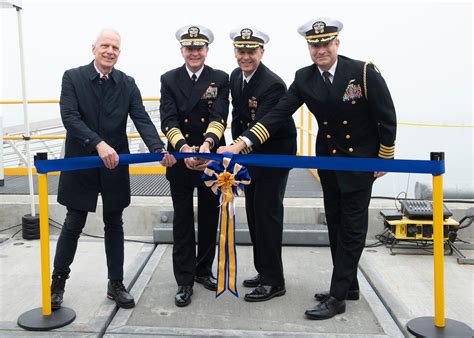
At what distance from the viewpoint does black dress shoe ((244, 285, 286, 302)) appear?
331cm

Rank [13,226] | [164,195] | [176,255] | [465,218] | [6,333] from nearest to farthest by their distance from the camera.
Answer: [6,333] < [176,255] < [465,218] < [13,226] < [164,195]

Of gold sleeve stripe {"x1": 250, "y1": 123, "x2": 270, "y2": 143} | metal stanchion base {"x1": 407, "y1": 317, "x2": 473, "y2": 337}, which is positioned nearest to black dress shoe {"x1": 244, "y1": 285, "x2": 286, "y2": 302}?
metal stanchion base {"x1": 407, "y1": 317, "x2": 473, "y2": 337}

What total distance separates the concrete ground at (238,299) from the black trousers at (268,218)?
210 millimetres

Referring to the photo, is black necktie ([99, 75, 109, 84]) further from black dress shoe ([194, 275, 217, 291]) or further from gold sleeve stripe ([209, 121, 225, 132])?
black dress shoe ([194, 275, 217, 291])

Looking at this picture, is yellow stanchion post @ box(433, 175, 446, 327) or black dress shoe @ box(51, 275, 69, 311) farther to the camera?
black dress shoe @ box(51, 275, 69, 311)

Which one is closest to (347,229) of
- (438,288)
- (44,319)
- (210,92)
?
(438,288)

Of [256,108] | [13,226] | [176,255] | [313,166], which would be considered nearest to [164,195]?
[13,226]

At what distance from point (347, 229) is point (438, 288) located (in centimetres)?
63

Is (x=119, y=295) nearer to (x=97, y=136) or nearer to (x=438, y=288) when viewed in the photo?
(x=97, y=136)

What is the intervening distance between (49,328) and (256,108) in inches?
74.4

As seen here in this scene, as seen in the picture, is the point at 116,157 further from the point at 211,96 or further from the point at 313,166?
the point at 313,166

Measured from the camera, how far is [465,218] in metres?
4.63

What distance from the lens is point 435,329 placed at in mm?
2896

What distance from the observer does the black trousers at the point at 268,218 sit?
3.34m
